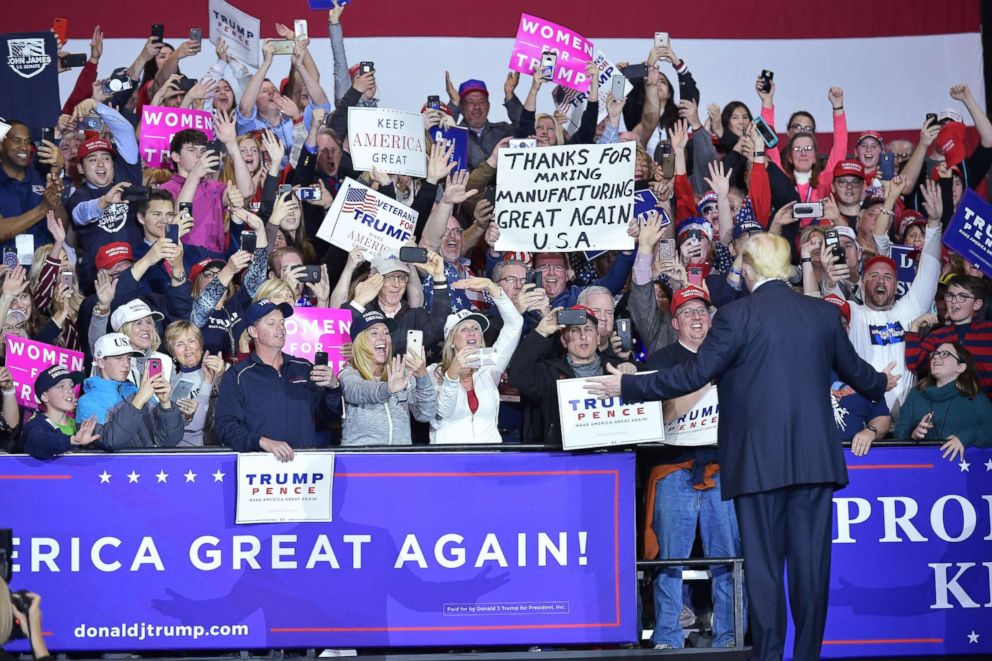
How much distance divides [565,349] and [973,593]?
2653 mm

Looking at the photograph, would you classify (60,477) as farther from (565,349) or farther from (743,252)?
(743,252)

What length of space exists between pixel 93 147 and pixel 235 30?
7.14ft

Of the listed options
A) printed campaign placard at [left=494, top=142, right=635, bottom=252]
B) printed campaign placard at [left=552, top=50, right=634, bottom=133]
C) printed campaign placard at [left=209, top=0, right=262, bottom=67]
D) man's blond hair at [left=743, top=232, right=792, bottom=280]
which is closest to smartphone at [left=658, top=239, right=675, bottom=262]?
printed campaign placard at [left=494, top=142, right=635, bottom=252]

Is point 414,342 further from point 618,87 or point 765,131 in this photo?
point 765,131

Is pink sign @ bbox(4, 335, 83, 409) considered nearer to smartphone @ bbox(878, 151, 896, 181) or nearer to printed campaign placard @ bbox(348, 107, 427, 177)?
printed campaign placard @ bbox(348, 107, 427, 177)

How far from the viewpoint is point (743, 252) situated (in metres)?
7.14

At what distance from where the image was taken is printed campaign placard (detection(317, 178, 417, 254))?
10320mm

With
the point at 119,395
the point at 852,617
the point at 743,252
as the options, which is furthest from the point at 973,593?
the point at 119,395

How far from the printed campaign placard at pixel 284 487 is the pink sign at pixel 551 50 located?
4.95 metres

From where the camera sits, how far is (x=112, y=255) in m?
10.0

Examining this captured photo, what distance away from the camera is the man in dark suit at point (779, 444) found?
686cm

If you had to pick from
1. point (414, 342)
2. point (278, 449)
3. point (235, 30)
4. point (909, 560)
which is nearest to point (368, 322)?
point (414, 342)

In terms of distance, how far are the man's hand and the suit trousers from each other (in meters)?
2.52

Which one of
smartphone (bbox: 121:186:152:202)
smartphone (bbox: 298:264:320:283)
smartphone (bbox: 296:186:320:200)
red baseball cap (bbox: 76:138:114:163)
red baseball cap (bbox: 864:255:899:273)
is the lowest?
smartphone (bbox: 298:264:320:283)
